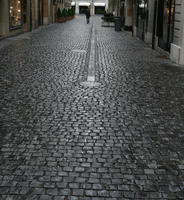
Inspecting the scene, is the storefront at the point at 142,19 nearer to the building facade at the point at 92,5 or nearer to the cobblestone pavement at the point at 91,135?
the cobblestone pavement at the point at 91,135

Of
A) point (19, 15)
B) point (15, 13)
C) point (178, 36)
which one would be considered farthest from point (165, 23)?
point (19, 15)

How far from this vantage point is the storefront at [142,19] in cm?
2281

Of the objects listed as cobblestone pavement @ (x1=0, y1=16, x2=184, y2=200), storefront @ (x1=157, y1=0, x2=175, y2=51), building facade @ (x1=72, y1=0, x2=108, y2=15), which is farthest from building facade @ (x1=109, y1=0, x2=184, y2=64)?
building facade @ (x1=72, y1=0, x2=108, y2=15)

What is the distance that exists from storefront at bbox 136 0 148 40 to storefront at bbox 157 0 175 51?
356cm

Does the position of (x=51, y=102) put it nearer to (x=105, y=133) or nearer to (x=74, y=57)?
(x=105, y=133)

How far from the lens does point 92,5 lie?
91.6 metres

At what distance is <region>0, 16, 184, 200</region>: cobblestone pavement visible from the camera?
4.29 meters

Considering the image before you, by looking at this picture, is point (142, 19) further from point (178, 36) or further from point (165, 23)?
point (178, 36)

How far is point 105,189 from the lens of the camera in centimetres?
421

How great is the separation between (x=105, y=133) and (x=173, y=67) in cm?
769

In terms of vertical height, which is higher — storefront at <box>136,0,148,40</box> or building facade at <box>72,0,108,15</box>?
building facade at <box>72,0,108,15</box>

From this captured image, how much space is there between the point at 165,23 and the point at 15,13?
1278 centimetres

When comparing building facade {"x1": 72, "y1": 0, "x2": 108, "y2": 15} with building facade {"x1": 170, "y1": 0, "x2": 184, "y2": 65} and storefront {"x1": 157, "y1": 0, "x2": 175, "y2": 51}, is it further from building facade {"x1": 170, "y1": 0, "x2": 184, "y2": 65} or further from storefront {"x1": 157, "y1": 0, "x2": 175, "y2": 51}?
building facade {"x1": 170, "y1": 0, "x2": 184, "y2": 65}

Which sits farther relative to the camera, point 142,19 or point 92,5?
point 92,5
